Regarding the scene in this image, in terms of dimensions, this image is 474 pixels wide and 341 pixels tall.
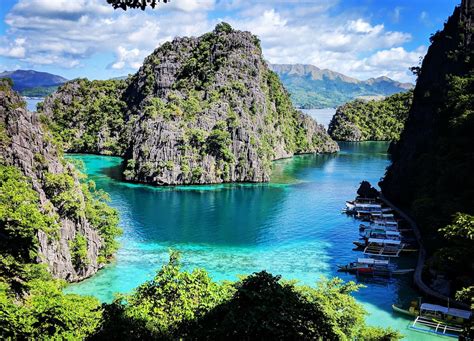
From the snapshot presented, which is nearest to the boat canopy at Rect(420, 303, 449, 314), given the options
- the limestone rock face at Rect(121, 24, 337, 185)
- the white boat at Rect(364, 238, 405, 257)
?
the white boat at Rect(364, 238, 405, 257)

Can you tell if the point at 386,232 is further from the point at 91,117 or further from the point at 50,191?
the point at 91,117

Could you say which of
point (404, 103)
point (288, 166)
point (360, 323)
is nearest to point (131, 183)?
point (288, 166)

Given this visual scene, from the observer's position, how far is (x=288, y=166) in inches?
4031

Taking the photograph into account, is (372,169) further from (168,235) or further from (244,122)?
(168,235)

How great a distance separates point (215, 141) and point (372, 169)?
37.2 metres

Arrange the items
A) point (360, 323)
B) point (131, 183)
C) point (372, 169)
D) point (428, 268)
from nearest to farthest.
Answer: point (360, 323)
point (428, 268)
point (131, 183)
point (372, 169)

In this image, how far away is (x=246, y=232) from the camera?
50.9m

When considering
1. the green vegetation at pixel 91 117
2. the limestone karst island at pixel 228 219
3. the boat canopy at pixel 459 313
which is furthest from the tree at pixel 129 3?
the green vegetation at pixel 91 117

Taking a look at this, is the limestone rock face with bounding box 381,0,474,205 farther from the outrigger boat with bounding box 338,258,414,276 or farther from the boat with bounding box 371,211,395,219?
the outrigger boat with bounding box 338,258,414,276

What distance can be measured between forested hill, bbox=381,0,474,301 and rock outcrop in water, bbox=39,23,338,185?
28.1 metres

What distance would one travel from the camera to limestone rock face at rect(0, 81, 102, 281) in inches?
1261

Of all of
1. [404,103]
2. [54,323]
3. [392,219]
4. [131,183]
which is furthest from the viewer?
[404,103]

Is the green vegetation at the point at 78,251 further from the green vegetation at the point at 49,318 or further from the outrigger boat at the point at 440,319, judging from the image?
the outrigger boat at the point at 440,319

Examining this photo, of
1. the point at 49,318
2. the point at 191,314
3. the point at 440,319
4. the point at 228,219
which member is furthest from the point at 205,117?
the point at 49,318
